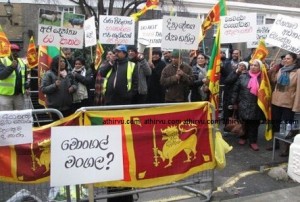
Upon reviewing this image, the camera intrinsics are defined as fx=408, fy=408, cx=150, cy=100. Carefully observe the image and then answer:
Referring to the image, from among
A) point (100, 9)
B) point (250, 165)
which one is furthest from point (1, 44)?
point (100, 9)

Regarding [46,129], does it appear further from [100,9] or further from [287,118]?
[100,9]

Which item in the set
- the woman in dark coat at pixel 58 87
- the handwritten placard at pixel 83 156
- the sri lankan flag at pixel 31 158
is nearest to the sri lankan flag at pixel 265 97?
the woman in dark coat at pixel 58 87

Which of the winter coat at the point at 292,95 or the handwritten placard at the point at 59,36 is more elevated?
the handwritten placard at the point at 59,36

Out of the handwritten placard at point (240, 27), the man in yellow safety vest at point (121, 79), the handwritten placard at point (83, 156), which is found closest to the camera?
the handwritten placard at point (83, 156)

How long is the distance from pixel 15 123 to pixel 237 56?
6518 millimetres

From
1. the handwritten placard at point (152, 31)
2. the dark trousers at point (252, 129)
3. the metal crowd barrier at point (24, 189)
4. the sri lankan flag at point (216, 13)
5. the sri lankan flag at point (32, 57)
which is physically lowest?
the metal crowd barrier at point (24, 189)

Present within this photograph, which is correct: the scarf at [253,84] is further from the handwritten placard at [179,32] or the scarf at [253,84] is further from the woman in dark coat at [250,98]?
the handwritten placard at [179,32]

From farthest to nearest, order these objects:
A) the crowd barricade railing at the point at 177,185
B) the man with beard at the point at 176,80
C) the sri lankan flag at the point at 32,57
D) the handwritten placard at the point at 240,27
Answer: the sri lankan flag at the point at 32,57
the handwritten placard at the point at 240,27
the man with beard at the point at 176,80
the crowd barricade railing at the point at 177,185

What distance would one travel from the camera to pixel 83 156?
357 cm

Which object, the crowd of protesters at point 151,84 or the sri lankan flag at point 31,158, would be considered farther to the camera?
the crowd of protesters at point 151,84

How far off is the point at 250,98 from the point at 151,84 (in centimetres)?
189

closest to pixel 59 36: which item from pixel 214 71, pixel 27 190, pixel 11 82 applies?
pixel 11 82

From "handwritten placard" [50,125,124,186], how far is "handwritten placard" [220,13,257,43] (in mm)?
5810

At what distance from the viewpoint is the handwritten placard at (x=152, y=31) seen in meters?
8.90
